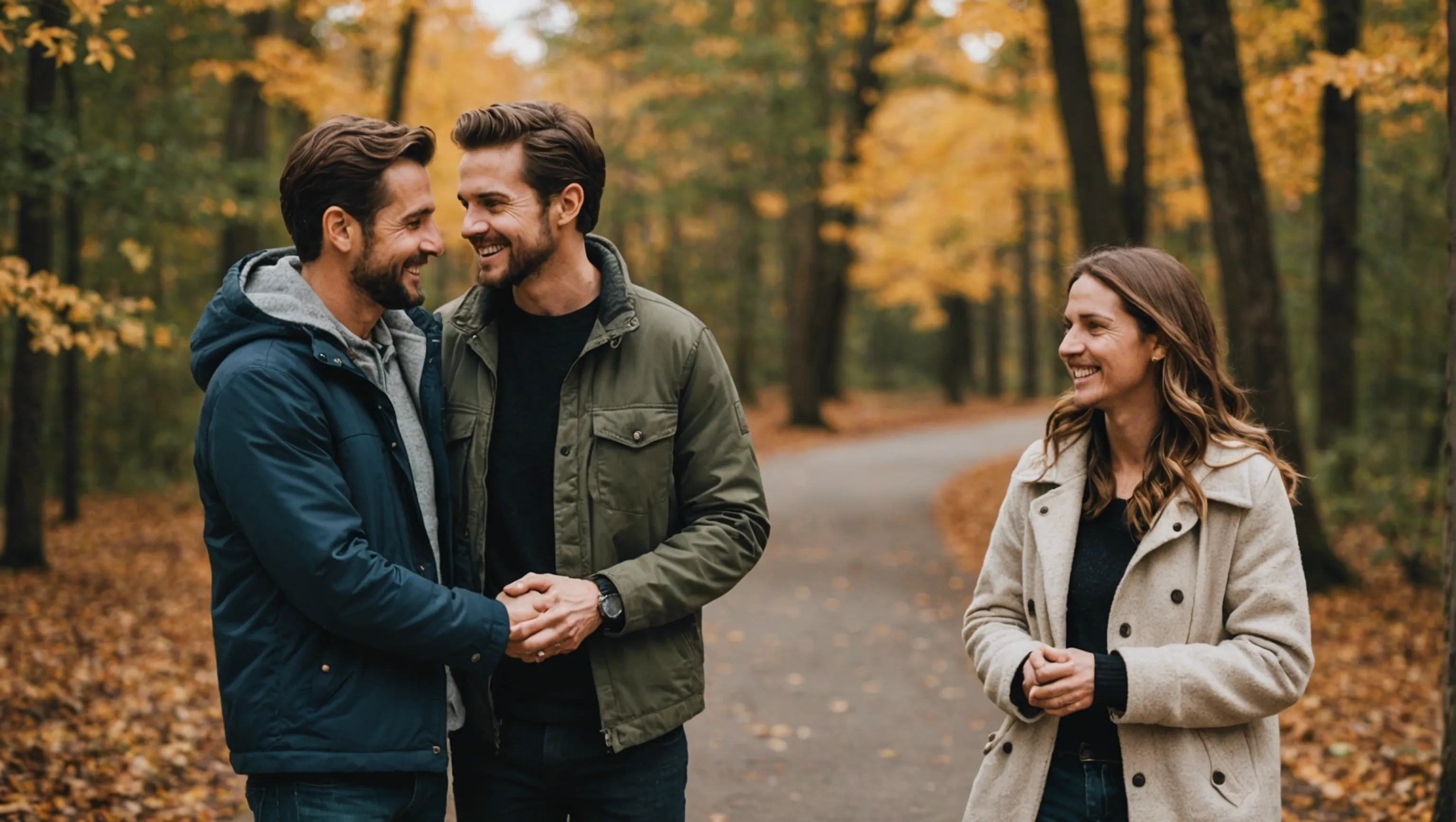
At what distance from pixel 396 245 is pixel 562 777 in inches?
53.5

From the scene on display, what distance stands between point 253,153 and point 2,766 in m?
9.49

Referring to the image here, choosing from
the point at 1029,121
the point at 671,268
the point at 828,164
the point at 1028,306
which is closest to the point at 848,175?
the point at 828,164

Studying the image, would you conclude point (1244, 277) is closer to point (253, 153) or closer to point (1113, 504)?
point (1113, 504)

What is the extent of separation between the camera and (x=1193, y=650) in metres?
2.74

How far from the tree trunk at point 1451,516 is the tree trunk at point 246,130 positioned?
36.3 feet

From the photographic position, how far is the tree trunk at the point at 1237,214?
8953 mm

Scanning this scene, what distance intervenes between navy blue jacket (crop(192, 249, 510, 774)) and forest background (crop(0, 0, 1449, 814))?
2026 mm

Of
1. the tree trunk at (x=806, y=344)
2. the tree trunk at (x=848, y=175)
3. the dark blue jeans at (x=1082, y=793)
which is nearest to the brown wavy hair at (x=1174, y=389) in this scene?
the dark blue jeans at (x=1082, y=793)

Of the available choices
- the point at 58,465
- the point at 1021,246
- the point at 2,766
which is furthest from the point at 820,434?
the point at 2,766

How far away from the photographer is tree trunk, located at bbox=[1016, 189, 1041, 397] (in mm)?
31919

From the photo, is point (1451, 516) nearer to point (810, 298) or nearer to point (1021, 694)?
point (1021, 694)

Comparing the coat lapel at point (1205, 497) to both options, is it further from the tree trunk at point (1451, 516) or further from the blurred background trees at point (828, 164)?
the tree trunk at point (1451, 516)

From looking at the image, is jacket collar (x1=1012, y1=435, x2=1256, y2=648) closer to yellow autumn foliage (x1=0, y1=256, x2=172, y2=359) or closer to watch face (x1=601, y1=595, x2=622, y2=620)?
watch face (x1=601, y1=595, x2=622, y2=620)

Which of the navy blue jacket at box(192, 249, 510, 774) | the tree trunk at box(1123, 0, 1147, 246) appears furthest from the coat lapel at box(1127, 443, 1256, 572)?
the tree trunk at box(1123, 0, 1147, 246)
